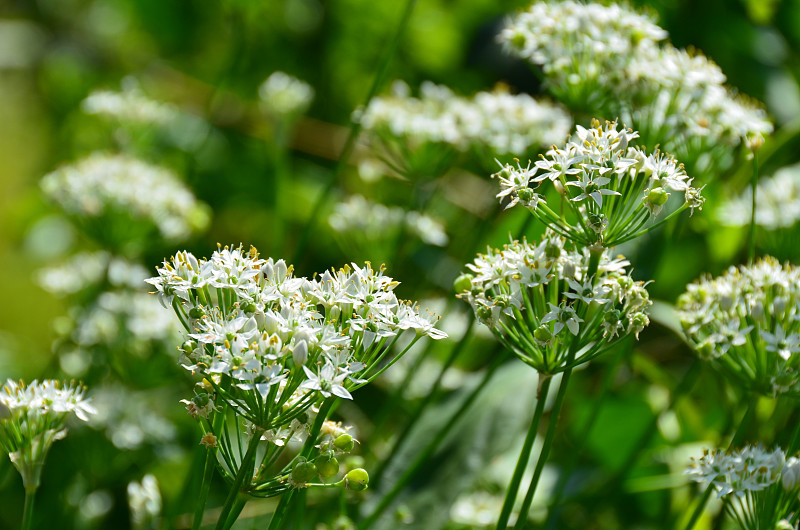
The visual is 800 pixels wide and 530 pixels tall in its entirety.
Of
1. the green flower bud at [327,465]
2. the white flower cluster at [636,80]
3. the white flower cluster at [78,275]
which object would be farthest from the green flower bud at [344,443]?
the white flower cluster at [78,275]

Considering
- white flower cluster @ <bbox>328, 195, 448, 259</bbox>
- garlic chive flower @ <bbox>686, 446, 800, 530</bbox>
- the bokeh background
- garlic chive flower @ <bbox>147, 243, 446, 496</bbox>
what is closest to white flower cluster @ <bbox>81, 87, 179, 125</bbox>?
the bokeh background

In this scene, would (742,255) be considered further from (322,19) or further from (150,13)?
(150,13)

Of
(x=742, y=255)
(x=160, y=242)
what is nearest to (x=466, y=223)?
(x=742, y=255)

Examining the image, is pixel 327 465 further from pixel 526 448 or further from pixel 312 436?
pixel 526 448

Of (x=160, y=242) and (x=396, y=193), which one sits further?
(x=396, y=193)

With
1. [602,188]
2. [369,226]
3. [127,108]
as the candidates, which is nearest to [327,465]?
[602,188]

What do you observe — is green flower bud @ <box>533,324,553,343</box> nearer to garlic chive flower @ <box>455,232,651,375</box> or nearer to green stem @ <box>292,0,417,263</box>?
garlic chive flower @ <box>455,232,651,375</box>

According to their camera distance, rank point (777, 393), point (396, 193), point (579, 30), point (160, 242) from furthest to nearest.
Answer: point (396, 193)
point (160, 242)
point (579, 30)
point (777, 393)
